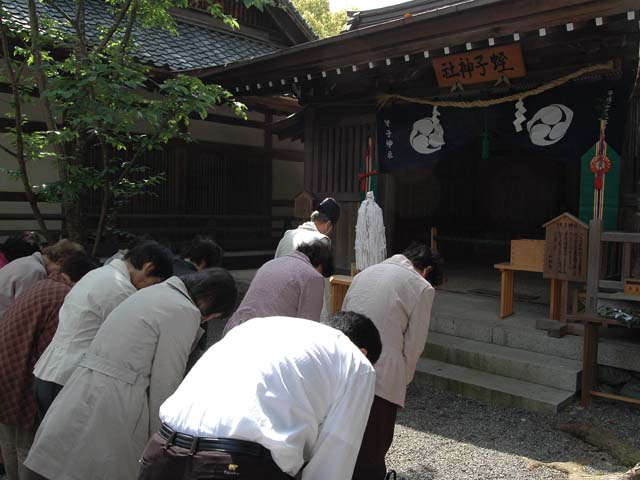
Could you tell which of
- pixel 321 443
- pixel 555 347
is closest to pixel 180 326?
→ pixel 321 443

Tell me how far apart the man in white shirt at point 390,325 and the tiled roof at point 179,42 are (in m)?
7.15

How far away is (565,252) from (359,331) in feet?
14.6

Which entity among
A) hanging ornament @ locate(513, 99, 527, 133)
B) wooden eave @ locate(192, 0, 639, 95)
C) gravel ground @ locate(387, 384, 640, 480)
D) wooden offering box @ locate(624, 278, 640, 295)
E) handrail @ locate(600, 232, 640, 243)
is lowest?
gravel ground @ locate(387, 384, 640, 480)

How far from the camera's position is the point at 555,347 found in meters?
5.85

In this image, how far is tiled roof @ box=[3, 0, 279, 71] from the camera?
9586 millimetres

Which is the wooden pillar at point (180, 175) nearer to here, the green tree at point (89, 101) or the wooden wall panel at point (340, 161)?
the wooden wall panel at point (340, 161)

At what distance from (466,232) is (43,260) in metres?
9.85

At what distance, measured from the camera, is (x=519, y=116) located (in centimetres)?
682

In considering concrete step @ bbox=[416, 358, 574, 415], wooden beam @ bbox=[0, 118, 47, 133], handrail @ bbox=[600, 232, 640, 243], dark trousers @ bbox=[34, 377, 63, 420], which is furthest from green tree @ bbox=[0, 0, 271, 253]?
handrail @ bbox=[600, 232, 640, 243]

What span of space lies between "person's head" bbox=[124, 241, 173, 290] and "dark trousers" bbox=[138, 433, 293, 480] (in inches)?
58.3

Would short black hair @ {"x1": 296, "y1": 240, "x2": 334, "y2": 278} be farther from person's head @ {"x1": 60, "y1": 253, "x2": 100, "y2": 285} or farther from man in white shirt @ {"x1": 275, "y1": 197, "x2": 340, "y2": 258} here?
person's head @ {"x1": 60, "y1": 253, "x2": 100, "y2": 285}

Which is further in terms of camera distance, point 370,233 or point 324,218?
point 370,233

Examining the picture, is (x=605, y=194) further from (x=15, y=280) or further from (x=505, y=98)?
(x=15, y=280)

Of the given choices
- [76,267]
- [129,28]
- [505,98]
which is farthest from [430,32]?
[76,267]
